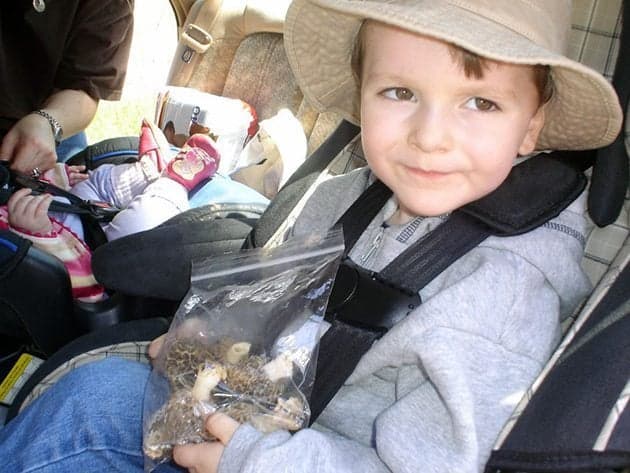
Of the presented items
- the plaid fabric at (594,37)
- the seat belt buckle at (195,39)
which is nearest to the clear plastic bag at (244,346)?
the plaid fabric at (594,37)

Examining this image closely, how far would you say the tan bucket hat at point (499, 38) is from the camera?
2.80 ft

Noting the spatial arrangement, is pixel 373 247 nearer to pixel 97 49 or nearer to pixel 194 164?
pixel 194 164

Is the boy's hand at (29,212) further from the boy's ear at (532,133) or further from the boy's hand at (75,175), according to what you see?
the boy's ear at (532,133)

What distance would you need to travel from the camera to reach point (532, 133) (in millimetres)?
1054

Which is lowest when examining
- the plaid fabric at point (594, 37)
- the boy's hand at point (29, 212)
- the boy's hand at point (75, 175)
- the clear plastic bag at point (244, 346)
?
the boy's hand at point (75, 175)

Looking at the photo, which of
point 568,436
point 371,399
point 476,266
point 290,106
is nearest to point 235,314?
point 371,399

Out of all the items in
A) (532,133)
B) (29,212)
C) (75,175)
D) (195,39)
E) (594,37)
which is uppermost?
(594,37)

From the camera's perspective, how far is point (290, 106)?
2.01 metres

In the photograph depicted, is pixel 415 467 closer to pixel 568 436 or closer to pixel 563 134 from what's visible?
pixel 568 436

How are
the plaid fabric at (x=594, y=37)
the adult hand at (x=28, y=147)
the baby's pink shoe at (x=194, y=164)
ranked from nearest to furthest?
1. the plaid fabric at (x=594, y=37)
2. the adult hand at (x=28, y=147)
3. the baby's pink shoe at (x=194, y=164)

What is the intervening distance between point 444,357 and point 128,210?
0.99m

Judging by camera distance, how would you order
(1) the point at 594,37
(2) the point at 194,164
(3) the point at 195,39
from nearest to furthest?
(1) the point at 594,37 → (2) the point at 194,164 → (3) the point at 195,39

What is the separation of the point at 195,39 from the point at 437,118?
1451mm

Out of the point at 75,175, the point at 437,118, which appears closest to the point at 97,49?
the point at 75,175
